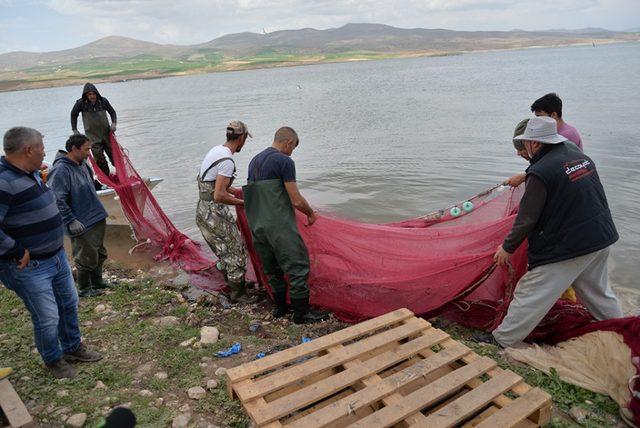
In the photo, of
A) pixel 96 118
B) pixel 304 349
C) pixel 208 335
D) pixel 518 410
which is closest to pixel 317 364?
pixel 304 349

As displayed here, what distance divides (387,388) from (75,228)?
149 inches

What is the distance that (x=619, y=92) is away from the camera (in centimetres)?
2405

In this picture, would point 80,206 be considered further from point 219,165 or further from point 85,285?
point 219,165

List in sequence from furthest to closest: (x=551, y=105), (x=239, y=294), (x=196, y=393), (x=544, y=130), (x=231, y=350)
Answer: (x=239, y=294)
(x=551, y=105)
(x=231, y=350)
(x=544, y=130)
(x=196, y=393)

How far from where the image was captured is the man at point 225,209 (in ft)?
16.4

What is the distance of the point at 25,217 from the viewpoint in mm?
3430

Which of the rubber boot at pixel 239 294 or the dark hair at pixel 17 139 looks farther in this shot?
the rubber boot at pixel 239 294

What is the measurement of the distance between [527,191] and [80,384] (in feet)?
12.9

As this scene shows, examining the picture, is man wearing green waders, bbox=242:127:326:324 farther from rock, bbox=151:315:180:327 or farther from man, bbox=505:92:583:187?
man, bbox=505:92:583:187

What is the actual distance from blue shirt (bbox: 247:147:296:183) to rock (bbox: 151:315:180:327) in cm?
181

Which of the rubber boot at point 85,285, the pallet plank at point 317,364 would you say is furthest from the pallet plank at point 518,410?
the rubber boot at point 85,285

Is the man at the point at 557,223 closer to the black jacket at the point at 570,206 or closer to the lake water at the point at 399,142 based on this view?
the black jacket at the point at 570,206

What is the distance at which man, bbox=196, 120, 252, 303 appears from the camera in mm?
5000

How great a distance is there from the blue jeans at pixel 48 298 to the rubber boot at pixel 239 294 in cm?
189
